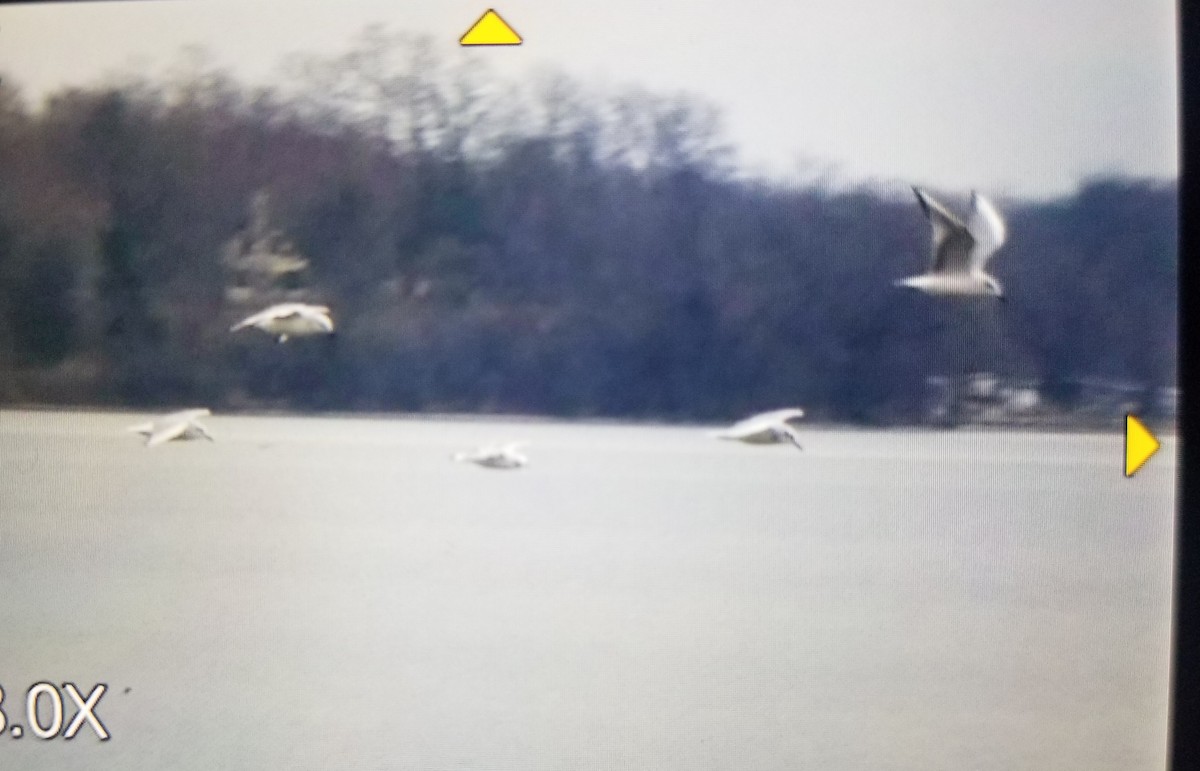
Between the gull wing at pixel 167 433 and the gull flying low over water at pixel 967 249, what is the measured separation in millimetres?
990

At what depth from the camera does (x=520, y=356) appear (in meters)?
1.24

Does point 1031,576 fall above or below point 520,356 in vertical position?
below

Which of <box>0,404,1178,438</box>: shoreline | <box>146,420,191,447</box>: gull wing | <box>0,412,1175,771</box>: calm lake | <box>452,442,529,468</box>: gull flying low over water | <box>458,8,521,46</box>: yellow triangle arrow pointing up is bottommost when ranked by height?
<box>0,412,1175,771</box>: calm lake

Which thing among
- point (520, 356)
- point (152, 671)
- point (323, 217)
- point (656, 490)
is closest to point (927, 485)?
point (656, 490)

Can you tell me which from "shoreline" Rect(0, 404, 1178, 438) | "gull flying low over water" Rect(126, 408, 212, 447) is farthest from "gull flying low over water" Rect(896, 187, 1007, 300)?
"gull flying low over water" Rect(126, 408, 212, 447)

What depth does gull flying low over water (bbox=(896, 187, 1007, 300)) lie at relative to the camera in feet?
3.86

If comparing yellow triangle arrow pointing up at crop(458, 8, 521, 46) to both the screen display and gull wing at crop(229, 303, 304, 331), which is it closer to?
the screen display

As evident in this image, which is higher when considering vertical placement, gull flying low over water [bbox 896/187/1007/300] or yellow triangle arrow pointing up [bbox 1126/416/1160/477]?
gull flying low over water [bbox 896/187/1007/300]

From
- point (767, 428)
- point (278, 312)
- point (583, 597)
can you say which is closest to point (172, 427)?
point (278, 312)

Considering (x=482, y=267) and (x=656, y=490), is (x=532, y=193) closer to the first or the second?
(x=482, y=267)

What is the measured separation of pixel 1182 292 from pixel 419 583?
1.01 metres

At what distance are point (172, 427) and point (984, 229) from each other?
1.09 m

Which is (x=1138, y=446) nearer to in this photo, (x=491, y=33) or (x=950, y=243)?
(x=950, y=243)

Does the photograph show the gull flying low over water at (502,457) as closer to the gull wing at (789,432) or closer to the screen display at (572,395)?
the screen display at (572,395)
